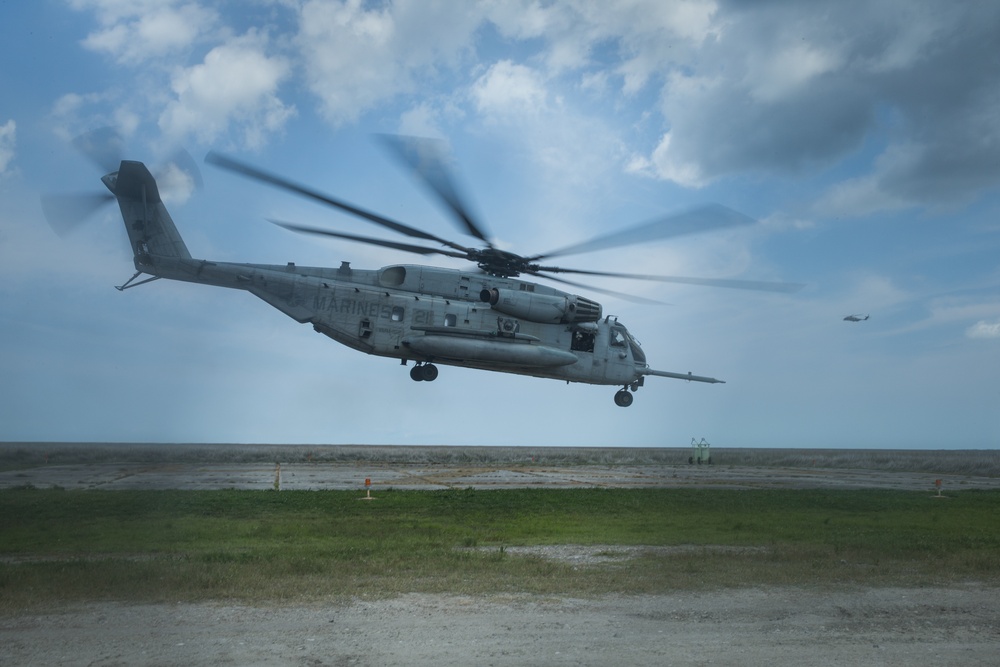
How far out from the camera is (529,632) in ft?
33.2

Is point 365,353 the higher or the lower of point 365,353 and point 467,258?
the lower

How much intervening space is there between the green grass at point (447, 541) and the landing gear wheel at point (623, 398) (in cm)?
328

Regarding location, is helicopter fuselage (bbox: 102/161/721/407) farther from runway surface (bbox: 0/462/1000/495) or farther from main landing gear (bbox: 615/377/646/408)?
runway surface (bbox: 0/462/1000/495)

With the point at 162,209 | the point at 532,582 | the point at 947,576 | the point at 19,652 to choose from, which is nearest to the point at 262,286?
the point at 162,209

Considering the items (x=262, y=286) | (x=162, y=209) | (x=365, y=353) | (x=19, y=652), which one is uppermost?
(x=162, y=209)

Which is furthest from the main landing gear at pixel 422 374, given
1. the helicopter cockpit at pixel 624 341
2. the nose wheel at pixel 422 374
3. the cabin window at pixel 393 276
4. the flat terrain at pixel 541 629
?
the flat terrain at pixel 541 629

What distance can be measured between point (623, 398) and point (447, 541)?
909 cm

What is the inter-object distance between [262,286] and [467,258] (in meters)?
5.33

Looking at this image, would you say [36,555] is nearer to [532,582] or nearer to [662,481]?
[532,582]

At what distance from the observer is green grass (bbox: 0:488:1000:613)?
1307cm

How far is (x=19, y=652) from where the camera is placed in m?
9.02

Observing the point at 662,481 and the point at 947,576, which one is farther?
the point at 662,481

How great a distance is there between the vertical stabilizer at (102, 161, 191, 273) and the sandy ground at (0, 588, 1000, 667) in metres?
10.7

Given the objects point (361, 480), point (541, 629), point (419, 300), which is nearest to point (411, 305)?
point (419, 300)
